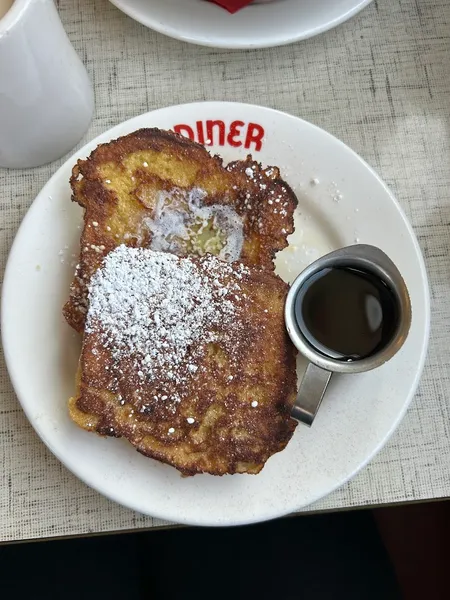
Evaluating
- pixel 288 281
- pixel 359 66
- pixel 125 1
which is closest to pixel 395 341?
pixel 288 281

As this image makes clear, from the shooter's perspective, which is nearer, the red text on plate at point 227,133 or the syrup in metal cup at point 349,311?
the syrup in metal cup at point 349,311

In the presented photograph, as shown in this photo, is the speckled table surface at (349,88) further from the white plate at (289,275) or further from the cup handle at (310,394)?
the cup handle at (310,394)

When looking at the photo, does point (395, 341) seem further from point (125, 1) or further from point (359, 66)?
point (125, 1)

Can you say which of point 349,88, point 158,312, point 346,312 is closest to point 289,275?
point 346,312

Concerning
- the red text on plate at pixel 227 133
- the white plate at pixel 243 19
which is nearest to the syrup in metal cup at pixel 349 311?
the red text on plate at pixel 227 133

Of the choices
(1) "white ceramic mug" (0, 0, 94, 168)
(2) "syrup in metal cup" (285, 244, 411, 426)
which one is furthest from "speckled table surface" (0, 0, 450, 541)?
(2) "syrup in metal cup" (285, 244, 411, 426)
